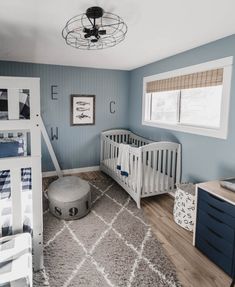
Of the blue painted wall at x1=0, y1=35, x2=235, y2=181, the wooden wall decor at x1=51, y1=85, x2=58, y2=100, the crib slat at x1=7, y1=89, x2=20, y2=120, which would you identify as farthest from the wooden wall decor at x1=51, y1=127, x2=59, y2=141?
the crib slat at x1=7, y1=89, x2=20, y2=120

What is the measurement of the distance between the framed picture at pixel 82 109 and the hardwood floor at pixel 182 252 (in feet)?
6.79

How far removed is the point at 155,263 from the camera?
196 cm

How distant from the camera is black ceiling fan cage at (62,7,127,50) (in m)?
1.85

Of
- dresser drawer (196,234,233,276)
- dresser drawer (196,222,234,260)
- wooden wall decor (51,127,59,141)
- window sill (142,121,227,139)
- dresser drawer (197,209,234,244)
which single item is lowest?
dresser drawer (196,234,233,276)

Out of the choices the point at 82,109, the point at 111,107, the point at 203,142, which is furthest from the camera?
the point at 111,107

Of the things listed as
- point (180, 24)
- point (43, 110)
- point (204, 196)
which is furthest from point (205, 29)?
point (43, 110)

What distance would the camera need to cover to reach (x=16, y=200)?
1648 mm

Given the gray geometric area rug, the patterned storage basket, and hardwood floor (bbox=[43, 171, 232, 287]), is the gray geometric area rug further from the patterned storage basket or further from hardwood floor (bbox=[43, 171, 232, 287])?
the patterned storage basket

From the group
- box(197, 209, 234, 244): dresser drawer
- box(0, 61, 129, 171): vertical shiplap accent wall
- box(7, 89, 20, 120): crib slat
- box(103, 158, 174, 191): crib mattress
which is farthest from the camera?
box(0, 61, 129, 171): vertical shiplap accent wall

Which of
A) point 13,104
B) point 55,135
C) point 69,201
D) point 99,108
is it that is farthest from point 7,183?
point 99,108

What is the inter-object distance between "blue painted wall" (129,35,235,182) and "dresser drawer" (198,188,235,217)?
0.57m

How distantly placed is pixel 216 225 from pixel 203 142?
1150 mm

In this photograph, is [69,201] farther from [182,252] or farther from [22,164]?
[182,252]

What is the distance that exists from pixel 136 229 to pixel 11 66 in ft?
10.9
